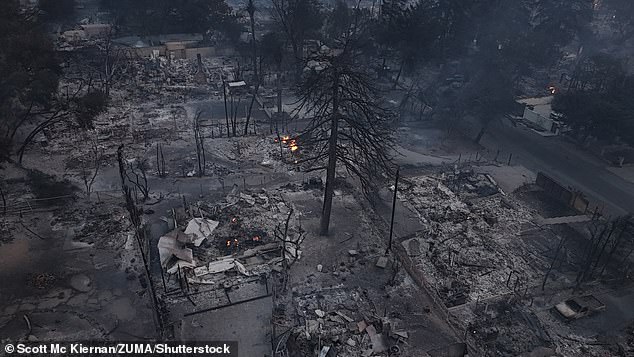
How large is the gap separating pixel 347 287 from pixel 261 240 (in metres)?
5.28

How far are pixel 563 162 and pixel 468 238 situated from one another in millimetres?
15396

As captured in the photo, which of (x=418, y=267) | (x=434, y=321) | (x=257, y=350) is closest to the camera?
(x=257, y=350)

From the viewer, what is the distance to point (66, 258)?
71.4 feet

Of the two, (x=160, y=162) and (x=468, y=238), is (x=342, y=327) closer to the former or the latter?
(x=468, y=238)

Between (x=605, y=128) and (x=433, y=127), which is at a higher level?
(x=605, y=128)

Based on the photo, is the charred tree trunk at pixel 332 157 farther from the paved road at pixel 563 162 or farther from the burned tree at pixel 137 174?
the paved road at pixel 563 162

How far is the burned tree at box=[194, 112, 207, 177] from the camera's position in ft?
97.7

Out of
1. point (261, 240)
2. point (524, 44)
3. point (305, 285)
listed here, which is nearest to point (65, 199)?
point (261, 240)

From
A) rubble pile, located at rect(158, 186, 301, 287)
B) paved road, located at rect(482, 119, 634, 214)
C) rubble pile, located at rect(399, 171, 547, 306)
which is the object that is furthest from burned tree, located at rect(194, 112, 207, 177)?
paved road, located at rect(482, 119, 634, 214)

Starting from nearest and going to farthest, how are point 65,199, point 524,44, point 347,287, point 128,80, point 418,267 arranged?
point 347,287 → point 418,267 → point 65,199 → point 524,44 → point 128,80

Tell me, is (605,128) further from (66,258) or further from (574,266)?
(66,258)

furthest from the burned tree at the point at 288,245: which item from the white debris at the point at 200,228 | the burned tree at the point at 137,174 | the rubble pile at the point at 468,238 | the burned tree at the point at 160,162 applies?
the burned tree at the point at 160,162

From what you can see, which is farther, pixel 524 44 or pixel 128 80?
pixel 128 80

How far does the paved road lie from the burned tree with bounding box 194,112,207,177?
22.9 meters
